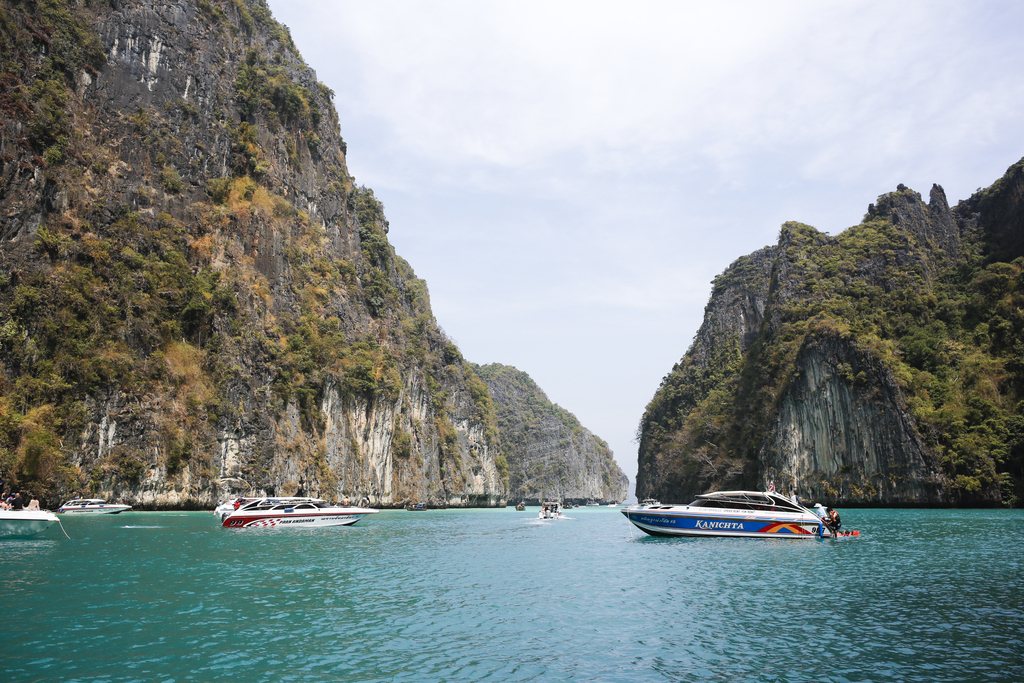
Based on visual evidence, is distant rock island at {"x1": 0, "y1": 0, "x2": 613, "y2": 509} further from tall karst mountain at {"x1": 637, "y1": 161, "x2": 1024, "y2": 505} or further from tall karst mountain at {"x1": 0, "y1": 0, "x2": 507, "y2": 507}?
tall karst mountain at {"x1": 637, "y1": 161, "x2": 1024, "y2": 505}

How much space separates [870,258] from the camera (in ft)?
279

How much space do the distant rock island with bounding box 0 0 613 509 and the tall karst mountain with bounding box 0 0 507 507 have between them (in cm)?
19

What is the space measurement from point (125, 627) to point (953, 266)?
10247 cm

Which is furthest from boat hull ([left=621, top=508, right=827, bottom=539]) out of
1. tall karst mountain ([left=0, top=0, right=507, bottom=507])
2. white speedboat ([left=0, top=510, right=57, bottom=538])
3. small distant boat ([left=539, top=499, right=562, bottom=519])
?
tall karst mountain ([left=0, top=0, right=507, bottom=507])

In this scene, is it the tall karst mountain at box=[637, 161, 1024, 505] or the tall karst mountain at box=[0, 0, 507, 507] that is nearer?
the tall karst mountain at box=[0, 0, 507, 507]

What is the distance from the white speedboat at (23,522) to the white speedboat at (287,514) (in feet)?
43.4

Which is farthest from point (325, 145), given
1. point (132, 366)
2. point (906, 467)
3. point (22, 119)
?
point (906, 467)

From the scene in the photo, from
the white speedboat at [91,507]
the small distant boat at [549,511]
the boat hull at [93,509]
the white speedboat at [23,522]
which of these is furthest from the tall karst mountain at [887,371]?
the white speedboat at [23,522]

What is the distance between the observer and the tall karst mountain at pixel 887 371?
60125 millimetres

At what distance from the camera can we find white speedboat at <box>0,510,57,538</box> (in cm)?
2530

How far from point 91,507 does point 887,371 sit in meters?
75.4

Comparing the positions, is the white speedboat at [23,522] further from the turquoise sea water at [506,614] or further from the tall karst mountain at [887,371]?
the tall karst mountain at [887,371]

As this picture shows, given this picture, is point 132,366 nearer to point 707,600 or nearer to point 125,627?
point 125,627

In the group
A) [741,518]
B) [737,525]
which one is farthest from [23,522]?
[741,518]
